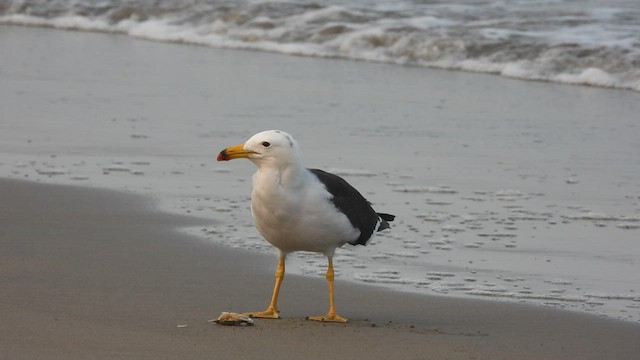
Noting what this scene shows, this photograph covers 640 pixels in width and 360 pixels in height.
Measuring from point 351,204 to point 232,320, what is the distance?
88 centimetres

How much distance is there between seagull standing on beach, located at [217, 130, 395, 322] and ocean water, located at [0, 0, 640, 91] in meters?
9.81

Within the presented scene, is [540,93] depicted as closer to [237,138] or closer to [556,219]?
[237,138]

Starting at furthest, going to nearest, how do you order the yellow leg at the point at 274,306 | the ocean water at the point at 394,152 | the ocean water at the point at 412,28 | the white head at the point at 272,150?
the ocean water at the point at 412,28 → the ocean water at the point at 394,152 → the yellow leg at the point at 274,306 → the white head at the point at 272,150

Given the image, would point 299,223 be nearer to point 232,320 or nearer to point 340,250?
point 232,320

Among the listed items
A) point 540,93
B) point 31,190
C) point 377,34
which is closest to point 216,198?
point 31,190

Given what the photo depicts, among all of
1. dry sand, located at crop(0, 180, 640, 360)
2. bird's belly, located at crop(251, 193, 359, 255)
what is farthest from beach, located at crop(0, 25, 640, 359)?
bird's belly, located at crop(251, 193, 359, 255)

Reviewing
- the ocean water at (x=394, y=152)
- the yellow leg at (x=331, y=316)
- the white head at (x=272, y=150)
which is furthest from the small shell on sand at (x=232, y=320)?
the ocean water at (x=394, y=152)

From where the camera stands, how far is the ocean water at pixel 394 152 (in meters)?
7.68

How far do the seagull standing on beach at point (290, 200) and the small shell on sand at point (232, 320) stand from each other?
0.22 meters

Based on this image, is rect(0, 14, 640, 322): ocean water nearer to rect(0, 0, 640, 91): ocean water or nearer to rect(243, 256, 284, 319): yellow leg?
rect(243, 256, 284, 319): yellow leg

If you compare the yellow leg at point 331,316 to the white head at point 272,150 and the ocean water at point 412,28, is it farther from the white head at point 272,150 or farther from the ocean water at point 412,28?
the ocean water at point 412,28

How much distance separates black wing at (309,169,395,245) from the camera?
637 centimetres

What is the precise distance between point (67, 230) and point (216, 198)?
1347 mm

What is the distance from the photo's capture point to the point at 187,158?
10.6 metres
